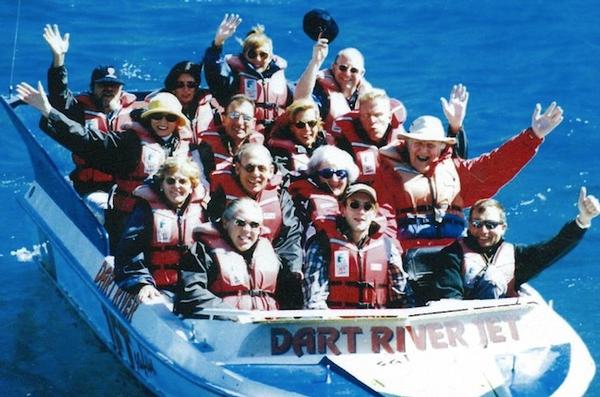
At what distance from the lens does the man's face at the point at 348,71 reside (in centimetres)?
1054

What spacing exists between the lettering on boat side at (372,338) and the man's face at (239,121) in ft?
6.67

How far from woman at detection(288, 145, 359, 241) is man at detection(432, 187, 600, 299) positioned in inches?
31.0

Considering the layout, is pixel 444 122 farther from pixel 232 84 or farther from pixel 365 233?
pixel 365 233

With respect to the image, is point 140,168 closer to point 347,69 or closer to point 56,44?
point 56,44

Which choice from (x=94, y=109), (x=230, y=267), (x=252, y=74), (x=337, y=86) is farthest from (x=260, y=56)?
(x=230, y=267)

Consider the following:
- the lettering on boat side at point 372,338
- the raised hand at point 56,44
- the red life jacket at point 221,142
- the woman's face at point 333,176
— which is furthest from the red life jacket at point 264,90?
the lettering on boat side at point 372,338

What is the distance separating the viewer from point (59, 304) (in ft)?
35.4

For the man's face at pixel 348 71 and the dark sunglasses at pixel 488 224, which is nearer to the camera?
the dark sunglasses at pixel 488 224

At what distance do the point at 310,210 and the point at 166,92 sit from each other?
6.49 feet

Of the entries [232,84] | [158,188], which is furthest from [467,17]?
[158,188]

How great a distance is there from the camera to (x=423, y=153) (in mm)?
8977

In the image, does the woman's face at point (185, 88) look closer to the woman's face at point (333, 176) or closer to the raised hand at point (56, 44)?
the raised hand at point (56, 44)

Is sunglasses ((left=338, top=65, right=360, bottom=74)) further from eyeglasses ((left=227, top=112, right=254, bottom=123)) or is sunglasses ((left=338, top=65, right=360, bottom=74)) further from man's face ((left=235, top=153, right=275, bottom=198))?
man's face ((left=235, top=153, right=275, bottom=198))

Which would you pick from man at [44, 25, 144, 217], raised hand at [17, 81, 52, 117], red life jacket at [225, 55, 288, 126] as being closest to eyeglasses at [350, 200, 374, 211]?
raised hand at [17, 81, 52, 117]
